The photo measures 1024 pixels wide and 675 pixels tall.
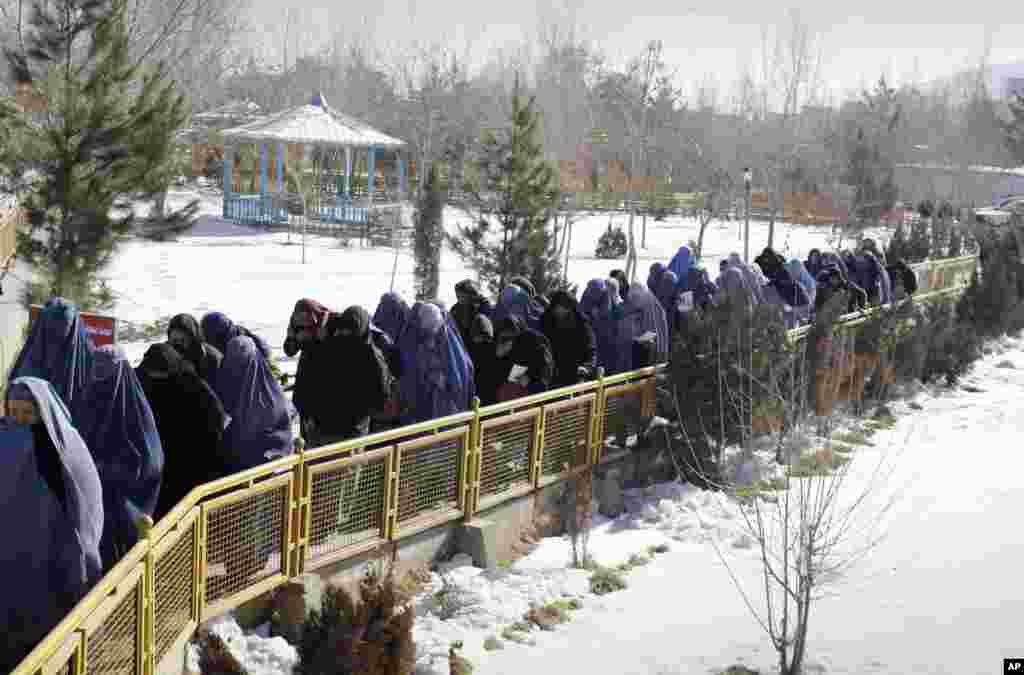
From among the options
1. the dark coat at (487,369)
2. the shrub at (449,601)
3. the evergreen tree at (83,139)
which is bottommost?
the shrub at (449,601)

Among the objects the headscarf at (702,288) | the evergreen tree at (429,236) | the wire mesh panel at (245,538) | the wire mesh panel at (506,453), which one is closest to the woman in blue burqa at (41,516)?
the wire mesh panel at (245,538)

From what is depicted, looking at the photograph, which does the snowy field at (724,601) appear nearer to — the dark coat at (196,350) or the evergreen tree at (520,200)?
the dark coat at (196,350)

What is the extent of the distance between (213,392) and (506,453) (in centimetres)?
290

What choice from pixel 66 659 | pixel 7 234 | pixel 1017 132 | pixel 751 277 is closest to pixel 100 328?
pixel 66 659

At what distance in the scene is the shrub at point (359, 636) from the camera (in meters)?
4.95

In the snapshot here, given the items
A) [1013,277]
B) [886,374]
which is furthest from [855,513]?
[1013,277]

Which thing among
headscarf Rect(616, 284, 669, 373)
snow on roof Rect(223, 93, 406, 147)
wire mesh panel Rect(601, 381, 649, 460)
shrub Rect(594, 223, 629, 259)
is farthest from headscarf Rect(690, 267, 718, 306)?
snow on roof Rect(223, 93, 406, 147)

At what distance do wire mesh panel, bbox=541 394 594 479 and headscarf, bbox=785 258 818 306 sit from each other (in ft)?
17.5

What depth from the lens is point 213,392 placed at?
19.0 ft

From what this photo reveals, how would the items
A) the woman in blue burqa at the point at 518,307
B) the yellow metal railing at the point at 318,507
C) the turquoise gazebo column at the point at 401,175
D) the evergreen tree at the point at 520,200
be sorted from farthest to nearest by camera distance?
the turquoise gazebo column at the point at 401,175
the evergreen tree at the point at 520,200
the woman in blue burqa at the point at 518,307
the yellow metal railing at the point at 318,507

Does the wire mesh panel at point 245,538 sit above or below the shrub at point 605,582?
above

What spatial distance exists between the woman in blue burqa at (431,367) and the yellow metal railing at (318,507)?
0.74 feet

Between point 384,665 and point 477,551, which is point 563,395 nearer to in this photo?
point 477,551

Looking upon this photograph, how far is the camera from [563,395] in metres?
8.90
